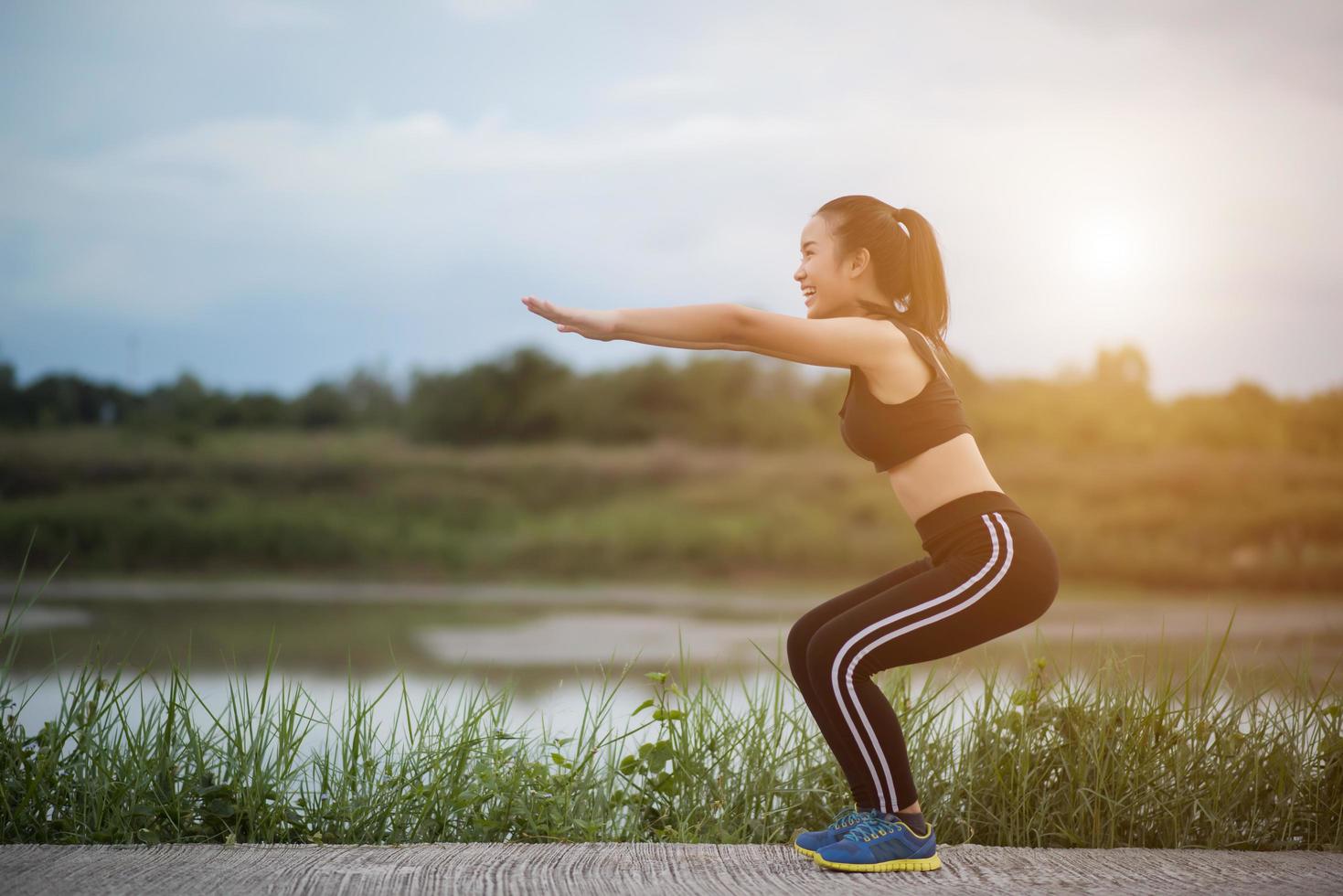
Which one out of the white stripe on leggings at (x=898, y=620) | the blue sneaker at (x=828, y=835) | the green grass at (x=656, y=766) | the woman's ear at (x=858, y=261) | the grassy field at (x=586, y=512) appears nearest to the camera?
the white stripe on leggings at (x=898, y=620)

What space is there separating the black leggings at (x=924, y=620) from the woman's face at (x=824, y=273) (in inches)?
19.9

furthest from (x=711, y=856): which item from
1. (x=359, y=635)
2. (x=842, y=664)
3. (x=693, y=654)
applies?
(x=359, y=635)

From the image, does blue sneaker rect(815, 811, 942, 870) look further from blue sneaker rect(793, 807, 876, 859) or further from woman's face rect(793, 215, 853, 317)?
woman's face rect(793, 215, 853, 317)

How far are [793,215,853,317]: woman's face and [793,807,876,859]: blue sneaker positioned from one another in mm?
1065

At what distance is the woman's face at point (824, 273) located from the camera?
7.73 feet

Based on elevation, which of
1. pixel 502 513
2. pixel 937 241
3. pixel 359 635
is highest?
pixel 937 241

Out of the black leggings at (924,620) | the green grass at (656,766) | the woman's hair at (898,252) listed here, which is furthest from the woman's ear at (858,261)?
the green grass at (656,766)

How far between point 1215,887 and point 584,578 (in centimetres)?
2658

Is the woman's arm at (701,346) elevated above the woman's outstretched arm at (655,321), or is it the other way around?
the woman's outstretched arm at (655,321)

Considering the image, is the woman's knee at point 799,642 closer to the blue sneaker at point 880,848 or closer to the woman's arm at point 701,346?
the blue sneaker at point 880,848

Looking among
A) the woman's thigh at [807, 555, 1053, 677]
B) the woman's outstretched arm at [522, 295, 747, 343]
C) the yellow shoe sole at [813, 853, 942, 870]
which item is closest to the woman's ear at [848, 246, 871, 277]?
the woman's outstretched arm at [522, 295, 747, 343]

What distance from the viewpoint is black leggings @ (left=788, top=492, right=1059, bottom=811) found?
7.04 ft

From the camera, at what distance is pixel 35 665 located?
2951 mm

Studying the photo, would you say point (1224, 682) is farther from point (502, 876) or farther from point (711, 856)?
point (502, 876)
